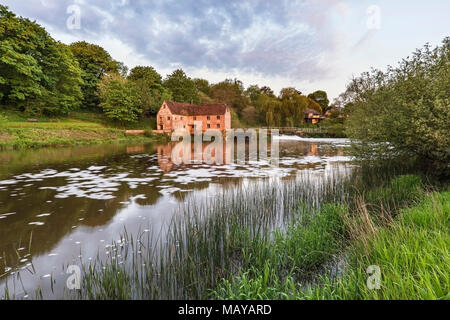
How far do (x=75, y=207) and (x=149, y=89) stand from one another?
51771mm

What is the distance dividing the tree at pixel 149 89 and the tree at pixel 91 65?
566 centimetres

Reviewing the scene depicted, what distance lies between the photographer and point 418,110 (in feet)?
21.9

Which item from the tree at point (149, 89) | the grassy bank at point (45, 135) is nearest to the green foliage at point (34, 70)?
the grassy bank at point (45, 135)

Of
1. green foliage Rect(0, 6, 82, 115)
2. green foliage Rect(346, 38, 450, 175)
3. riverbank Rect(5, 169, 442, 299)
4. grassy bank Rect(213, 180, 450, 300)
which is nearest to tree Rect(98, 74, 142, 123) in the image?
green foliage Rect(0, 6, 82, 115)

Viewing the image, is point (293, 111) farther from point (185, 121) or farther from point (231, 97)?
point (185, 121)

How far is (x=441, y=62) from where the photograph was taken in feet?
24.3

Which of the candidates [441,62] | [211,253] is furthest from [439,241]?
[441,62]

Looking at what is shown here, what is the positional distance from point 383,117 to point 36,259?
1031 cm

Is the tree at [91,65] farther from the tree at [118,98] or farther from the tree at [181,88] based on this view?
the tree at [181,88]

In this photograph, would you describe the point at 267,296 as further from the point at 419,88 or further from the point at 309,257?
the point at 419,88

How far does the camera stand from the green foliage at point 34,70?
31891mm

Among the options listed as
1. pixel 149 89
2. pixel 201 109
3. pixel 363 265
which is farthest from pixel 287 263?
pixel 149 89

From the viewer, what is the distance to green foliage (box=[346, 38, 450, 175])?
21.4 feet

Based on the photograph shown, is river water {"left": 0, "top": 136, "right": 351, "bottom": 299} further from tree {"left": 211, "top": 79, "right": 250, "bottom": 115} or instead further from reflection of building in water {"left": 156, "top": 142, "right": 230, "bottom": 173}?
tree {"left": 211, "top": 79, "right": 250, "bottom": 115}
